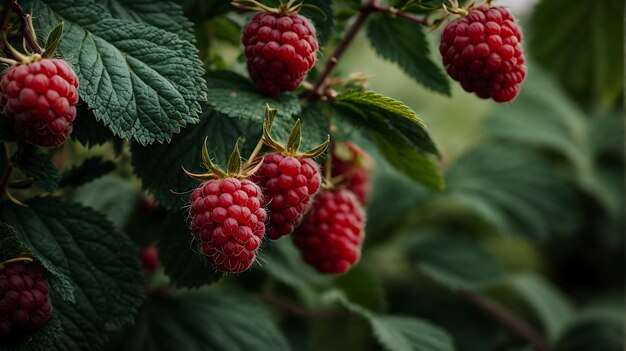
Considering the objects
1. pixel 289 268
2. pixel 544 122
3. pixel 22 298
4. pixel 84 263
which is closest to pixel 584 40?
pixel 544 122

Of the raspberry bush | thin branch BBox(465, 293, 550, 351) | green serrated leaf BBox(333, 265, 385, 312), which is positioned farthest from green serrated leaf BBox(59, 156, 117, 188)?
thin branch BBox(465, 293, 550, 351)

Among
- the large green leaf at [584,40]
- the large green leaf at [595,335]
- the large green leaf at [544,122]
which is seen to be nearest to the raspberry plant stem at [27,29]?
the large green leaf at [584,40]

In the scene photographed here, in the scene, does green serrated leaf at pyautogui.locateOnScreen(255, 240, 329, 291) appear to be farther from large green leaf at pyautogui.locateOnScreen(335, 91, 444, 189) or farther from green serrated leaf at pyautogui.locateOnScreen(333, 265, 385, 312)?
large green leaf at pyautogui.locateOnScreen(335, 91, 444, 189)

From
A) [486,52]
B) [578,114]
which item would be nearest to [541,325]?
[578,114]

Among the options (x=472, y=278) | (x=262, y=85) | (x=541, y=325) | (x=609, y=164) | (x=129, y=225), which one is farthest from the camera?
(x=609, y=164)

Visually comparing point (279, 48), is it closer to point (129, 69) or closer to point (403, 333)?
point (129, 69)

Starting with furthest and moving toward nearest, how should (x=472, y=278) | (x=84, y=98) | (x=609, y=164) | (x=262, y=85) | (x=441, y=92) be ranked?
(x=609, y=164) < (x=472, y=278) < (x=441, y=92) < (x=262, y=85) < (x=84, y=98)

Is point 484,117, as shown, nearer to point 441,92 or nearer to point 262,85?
point 441,92

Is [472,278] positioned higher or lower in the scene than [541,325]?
higher

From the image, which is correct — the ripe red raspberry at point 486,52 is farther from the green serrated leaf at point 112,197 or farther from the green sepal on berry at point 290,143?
the green serrated leaf at point 112,197
